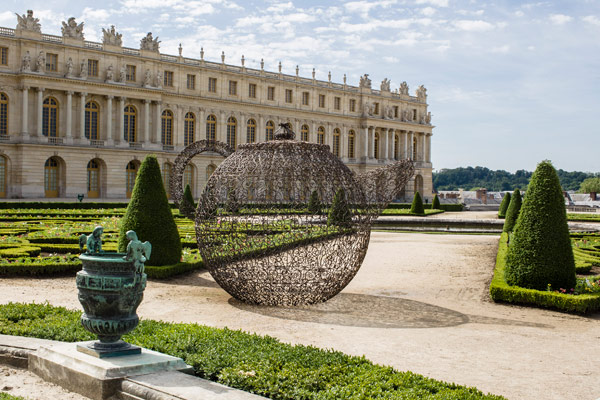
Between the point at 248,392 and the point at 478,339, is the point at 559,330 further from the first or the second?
the point at 248,392

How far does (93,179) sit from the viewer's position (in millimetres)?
45438

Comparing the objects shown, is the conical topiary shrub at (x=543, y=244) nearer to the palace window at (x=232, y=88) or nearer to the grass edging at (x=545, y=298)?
the grass edging at (x=545, y=298)

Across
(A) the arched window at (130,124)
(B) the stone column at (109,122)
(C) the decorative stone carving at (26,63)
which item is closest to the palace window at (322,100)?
(A) the arched window at (130,124)

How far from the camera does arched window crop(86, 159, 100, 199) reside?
45.3 m

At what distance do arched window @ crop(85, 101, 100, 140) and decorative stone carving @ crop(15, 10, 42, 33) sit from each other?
6.24m

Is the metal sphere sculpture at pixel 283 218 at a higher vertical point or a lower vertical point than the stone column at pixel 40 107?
lower

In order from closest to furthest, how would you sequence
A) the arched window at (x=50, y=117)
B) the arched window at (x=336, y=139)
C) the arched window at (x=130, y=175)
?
the arched window at (x=50, y=117)
the arched window at (x=130, y=175)
the arched window at (x=336, y=139)

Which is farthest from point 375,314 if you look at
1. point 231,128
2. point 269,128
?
point 269,128

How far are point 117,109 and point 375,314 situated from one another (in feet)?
135

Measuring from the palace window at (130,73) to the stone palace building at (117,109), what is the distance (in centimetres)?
11

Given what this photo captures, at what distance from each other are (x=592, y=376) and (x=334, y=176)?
4411 millimetres

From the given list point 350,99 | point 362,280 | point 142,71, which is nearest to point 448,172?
point 350,99

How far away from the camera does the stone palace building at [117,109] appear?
41594 mm

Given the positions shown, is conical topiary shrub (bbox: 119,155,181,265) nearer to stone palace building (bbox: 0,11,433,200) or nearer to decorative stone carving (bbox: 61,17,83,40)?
stone palace building (bbox: 0,11,433,200)
